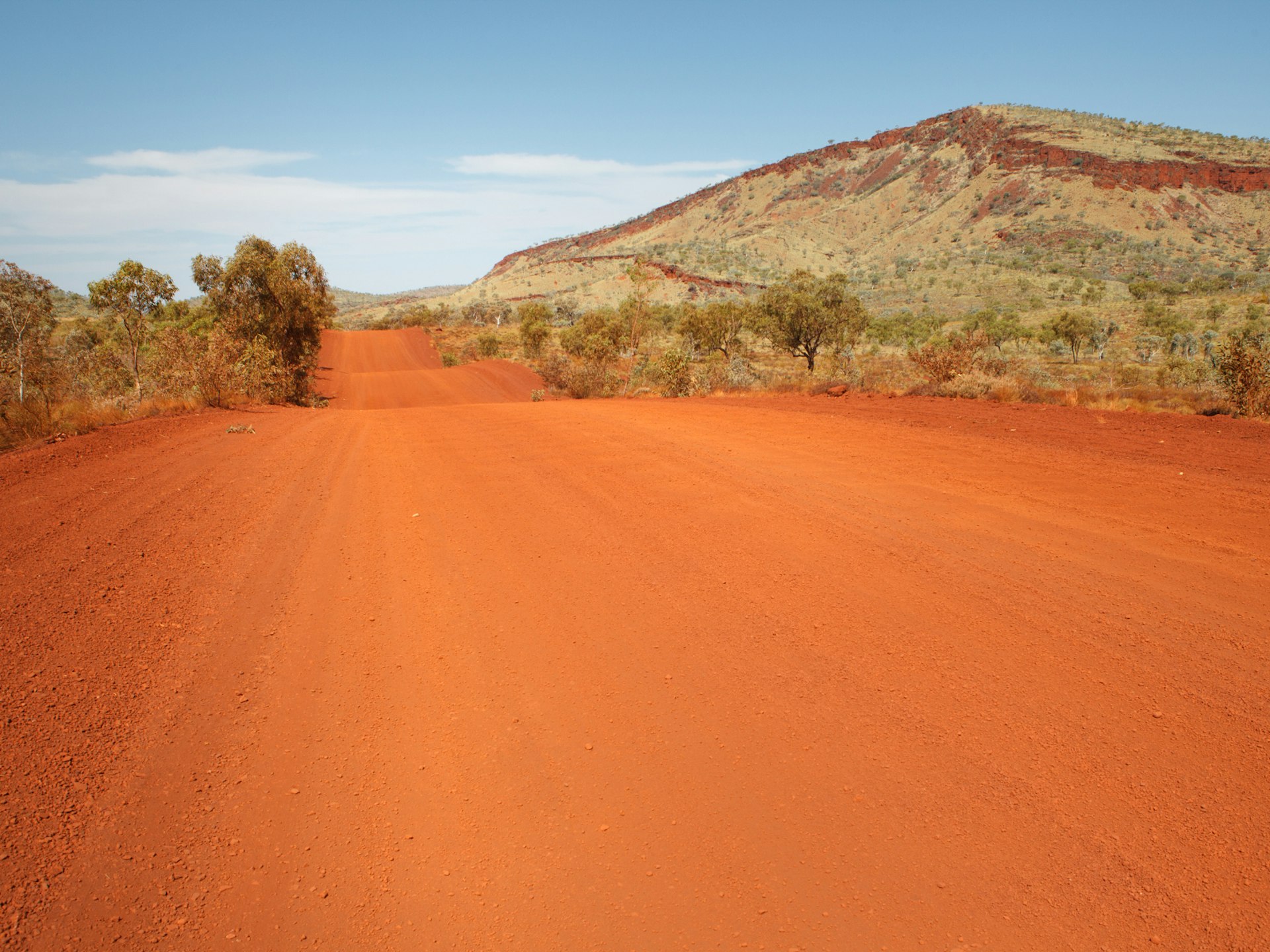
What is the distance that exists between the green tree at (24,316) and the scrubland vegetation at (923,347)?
14040 millimetres

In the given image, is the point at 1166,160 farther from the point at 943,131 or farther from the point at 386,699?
the point at 386,699

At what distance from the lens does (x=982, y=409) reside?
13023 millimetres

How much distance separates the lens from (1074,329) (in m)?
36.0

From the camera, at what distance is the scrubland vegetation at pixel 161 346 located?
37.3ft

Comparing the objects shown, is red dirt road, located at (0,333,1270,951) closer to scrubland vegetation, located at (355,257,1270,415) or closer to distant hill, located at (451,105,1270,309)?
scrubland vegetation, located at (355,257,1270,415)

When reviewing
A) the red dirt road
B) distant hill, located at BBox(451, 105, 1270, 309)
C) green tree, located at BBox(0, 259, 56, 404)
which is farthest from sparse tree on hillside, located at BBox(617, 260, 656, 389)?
distant hill, located at BBox(451, 105, 1270, 309)

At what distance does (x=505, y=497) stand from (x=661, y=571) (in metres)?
2.58

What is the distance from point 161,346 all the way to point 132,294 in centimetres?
400

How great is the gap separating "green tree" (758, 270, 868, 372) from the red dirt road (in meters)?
23.5

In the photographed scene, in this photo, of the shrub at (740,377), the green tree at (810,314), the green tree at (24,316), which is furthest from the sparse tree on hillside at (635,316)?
the green tree at (24,316)

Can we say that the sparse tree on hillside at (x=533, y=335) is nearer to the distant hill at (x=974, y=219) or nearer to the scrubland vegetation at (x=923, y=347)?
the scrubland vegetation at (x=923, y=347)

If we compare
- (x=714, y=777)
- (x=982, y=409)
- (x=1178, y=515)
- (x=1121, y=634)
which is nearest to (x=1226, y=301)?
(x=982, y=409)

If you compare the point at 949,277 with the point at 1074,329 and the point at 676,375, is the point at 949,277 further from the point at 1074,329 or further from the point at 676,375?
the point at 676,375

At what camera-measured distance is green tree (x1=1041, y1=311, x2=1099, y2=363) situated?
35938mm
